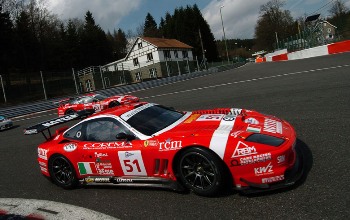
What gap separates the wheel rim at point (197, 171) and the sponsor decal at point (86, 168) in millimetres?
1746

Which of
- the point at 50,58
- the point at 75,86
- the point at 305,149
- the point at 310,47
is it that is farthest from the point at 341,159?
the point at 50,58

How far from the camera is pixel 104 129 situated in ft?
18.1

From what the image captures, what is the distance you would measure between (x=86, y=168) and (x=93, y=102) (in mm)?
11008

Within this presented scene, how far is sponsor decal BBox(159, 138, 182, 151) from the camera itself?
4504 millimetres

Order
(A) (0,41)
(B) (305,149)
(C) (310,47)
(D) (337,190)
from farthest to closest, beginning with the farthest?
(A) (0,41)
(C) (310,47)
(B) (305,149)
(D) (337,190)

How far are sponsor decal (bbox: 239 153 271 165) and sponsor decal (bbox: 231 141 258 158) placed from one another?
5cm

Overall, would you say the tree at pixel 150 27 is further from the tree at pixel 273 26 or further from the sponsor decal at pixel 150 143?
the sponsor decal at pixel 150 143

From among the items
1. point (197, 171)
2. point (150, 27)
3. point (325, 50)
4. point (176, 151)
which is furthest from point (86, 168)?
point (150, 27)

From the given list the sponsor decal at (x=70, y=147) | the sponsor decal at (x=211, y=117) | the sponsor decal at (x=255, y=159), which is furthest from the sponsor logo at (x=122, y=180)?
the sponsor decal at (x=255, y=159)

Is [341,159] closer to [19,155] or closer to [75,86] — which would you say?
[19,155]

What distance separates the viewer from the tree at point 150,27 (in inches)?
4139

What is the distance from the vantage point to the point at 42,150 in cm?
632

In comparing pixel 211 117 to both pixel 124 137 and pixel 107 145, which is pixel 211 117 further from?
pixel 107 145

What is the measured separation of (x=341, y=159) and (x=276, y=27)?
96.1m
